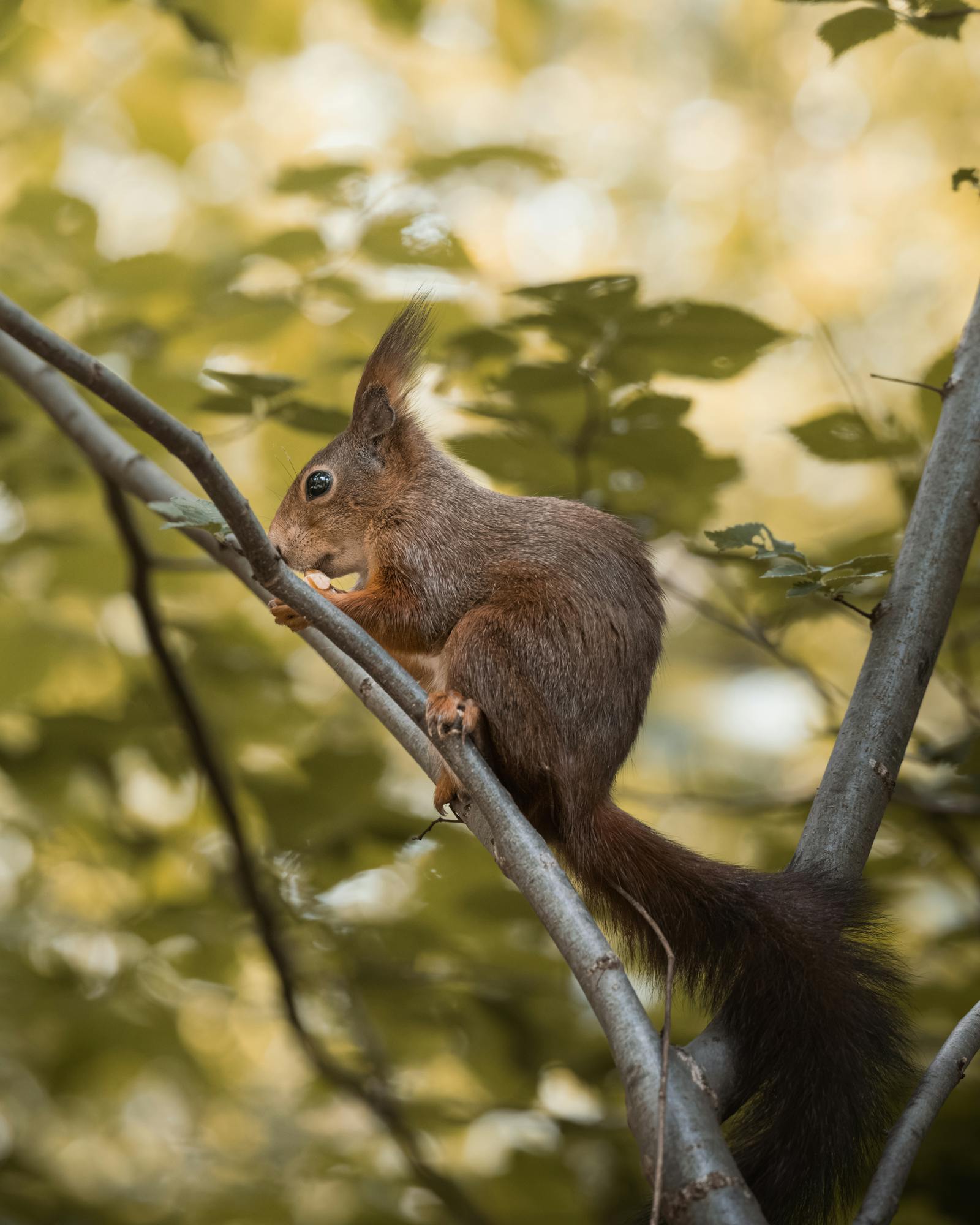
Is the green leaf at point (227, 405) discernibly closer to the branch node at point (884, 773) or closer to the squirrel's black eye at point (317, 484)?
the squirrel's black eye at point (317, 484)

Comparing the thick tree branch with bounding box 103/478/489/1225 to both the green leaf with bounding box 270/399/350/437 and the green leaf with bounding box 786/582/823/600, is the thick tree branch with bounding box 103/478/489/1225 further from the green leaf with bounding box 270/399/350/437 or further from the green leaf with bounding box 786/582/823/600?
the green leaf with bounding box 786/582/823/600

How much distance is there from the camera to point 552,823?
2.02 m

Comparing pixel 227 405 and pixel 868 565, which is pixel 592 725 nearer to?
pixel 868 565

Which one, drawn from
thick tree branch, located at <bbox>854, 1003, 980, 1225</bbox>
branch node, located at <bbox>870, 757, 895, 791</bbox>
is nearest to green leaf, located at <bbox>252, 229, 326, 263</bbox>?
branch node, located at <bbox>870, 757, 895, 791</bbox>

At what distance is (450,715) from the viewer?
1788 mm

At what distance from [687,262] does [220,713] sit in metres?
6.45

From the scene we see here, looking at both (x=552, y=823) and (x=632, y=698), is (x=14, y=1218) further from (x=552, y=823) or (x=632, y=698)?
(x=632, y=698)

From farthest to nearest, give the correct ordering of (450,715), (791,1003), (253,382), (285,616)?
(253,382)
(285,616)
(450,715)
(791,1003)

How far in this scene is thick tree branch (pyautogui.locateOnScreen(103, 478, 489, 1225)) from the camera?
261 cm

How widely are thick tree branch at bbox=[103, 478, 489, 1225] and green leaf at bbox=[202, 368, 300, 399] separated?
1.74 ft

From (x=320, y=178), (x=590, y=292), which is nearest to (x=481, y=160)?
(x=320, y=178)

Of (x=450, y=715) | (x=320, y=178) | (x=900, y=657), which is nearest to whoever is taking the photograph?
(x=900, y=657)

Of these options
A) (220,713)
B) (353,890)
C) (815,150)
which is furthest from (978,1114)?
(815,150)

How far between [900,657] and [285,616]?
3.38 feet
